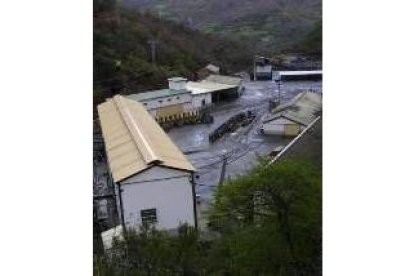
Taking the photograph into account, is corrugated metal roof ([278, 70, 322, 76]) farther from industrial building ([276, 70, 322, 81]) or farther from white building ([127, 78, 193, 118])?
white building ([127, 78, 193, 118])

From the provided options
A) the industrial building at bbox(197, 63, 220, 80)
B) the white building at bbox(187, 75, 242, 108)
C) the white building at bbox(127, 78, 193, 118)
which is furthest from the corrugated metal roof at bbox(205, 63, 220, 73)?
the white building at bbox(127, 78, 193, 118)

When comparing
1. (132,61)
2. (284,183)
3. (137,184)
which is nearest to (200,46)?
(132,61)

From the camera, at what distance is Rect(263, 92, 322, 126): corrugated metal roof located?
3217mm

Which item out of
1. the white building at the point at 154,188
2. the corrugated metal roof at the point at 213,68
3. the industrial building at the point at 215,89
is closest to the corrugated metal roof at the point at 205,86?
the industrial building at the point at 215,89

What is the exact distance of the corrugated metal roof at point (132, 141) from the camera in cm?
307

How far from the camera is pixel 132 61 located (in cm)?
429

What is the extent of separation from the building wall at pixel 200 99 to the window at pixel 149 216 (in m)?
1.13

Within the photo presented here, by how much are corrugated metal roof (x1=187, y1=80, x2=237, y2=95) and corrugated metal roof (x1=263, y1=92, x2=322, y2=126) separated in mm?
673

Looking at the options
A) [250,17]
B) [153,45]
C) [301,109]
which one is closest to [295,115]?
[301,109]

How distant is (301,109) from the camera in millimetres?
3400

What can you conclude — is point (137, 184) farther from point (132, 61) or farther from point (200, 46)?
point (200, 46)

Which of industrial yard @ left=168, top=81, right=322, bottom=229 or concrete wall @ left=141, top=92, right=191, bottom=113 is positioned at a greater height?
concrete wall @ left=141, top=92, right=191, bottom=113

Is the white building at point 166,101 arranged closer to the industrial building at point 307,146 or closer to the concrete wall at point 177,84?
the concrete wall at point 177,84

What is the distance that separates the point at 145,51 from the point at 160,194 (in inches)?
66.8
